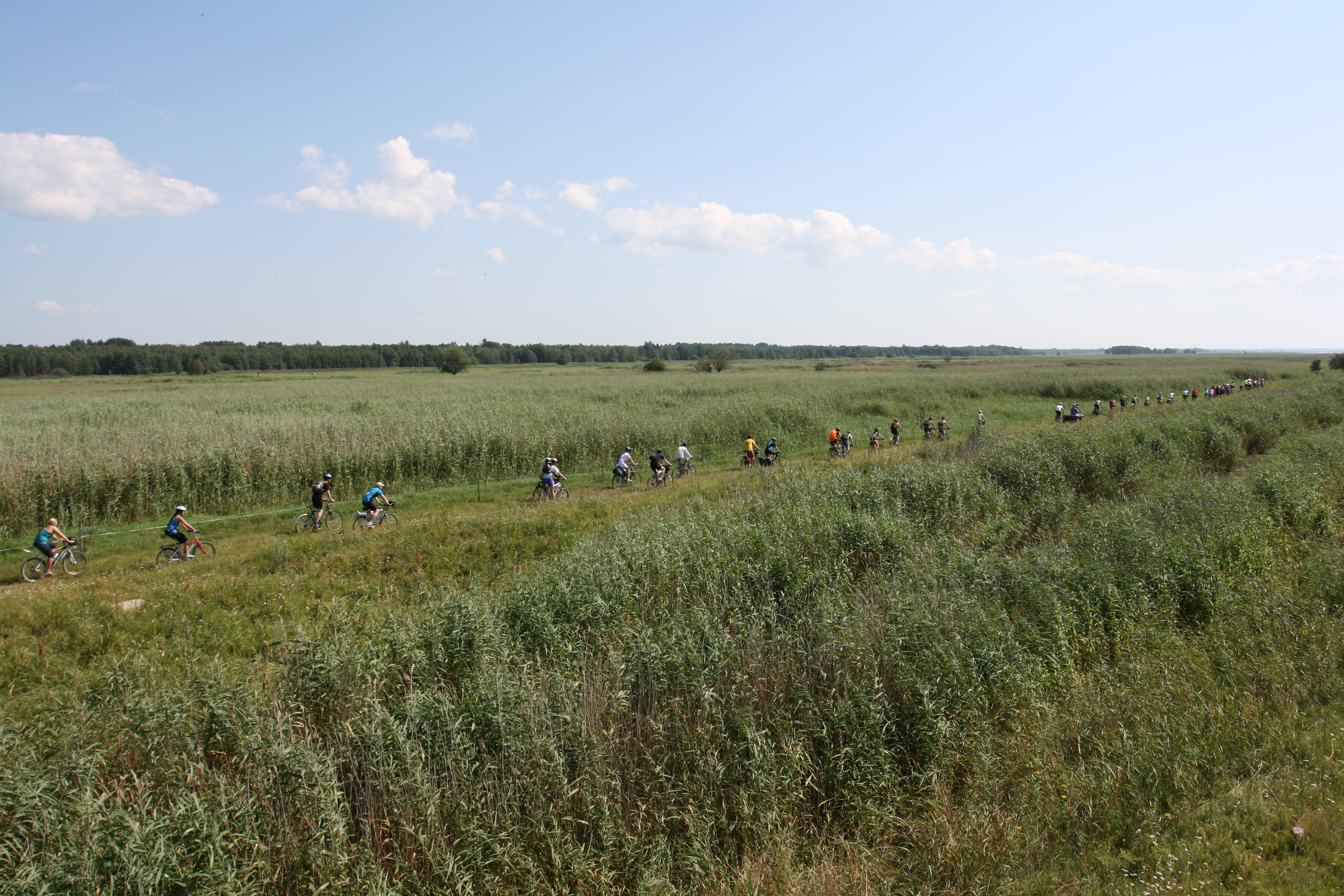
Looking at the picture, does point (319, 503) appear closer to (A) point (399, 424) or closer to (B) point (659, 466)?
(B) point (659, 466)

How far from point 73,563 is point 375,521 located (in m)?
5.84

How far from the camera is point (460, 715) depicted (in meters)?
6.65

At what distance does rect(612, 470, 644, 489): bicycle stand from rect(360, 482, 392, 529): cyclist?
7.59 m

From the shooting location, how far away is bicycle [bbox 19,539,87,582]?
1305 centimetres

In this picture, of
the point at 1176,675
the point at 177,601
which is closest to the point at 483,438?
the point at 177,601

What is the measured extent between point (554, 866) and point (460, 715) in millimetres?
1780

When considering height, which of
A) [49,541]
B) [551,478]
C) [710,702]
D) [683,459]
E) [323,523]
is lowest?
[710,702]

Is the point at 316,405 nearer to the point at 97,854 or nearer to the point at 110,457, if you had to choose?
the point at 110,457

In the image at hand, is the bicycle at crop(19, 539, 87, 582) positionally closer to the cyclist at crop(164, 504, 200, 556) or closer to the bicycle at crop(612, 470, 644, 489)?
the cyclist at crop(164, 504, 200, 556)

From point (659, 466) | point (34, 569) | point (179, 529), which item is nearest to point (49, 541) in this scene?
point (34, 569)

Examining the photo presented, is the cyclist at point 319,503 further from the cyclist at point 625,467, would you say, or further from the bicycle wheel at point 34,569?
the cyclist at point 625,467

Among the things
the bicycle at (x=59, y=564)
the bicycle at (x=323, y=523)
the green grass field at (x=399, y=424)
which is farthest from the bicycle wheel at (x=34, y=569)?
→ the bicycle at (x=323, y=523)

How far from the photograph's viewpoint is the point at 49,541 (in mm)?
13031

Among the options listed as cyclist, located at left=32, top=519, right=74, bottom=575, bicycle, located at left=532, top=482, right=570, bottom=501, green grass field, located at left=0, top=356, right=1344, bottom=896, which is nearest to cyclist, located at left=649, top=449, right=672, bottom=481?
bicycle, located at left=532, top=482, right=570, bottom=501
